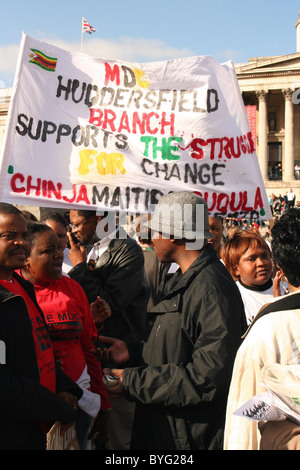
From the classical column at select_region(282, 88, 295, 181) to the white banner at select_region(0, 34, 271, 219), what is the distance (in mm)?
39964

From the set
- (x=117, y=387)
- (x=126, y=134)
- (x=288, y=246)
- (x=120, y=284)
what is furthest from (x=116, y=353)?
(x=126, y=134)

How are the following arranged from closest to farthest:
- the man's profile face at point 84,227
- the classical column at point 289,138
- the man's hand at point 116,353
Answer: the man's hand at point 116,353 → the man's profile face at point 84,227 → the classical column at point 289,138

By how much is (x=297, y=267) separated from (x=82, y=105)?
255cm

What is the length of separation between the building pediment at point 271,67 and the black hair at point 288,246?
44.0m

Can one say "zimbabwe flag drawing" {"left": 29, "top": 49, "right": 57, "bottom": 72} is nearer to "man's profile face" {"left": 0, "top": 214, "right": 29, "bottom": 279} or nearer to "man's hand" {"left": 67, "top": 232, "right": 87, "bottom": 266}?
"man's hand" {"left": 67, "top": 232, "right": 87, "bottom": 266}

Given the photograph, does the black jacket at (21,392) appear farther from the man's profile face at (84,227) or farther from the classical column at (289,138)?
the classical column at (289,138)

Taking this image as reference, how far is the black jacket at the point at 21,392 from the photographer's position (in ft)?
6.78

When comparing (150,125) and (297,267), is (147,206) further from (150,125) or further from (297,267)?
(297,267)

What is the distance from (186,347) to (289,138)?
43.7 meters

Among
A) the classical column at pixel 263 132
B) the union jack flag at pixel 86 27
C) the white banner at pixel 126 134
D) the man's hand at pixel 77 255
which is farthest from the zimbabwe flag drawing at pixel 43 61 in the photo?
the classical column at pixel 263 132

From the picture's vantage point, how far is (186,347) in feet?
7.82

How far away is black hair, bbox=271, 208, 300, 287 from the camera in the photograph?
76.7 inches

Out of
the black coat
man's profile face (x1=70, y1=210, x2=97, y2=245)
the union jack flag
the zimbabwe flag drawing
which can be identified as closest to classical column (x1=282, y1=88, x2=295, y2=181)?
the union jack flag

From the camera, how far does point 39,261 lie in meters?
2.98
